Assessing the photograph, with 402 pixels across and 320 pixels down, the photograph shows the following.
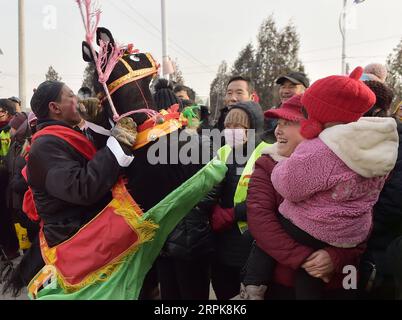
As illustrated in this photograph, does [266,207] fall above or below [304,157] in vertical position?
below

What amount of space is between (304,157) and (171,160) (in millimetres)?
700

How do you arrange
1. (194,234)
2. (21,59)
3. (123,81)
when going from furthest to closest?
(21,59) < (194,234) < (123,81)

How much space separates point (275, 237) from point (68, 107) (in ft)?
4.52

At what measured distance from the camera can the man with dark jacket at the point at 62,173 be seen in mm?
1822

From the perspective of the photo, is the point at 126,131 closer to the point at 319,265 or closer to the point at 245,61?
the point at 319,265

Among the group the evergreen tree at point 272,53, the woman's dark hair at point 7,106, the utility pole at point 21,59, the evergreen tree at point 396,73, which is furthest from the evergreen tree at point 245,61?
the woman's dark hair at point 7,106

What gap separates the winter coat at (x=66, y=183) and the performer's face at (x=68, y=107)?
0.39 m

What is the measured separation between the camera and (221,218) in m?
2.55

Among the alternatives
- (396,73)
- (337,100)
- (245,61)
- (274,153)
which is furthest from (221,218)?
(245,61)

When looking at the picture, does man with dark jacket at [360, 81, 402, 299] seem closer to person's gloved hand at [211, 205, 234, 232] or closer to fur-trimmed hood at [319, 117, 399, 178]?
fur-trimmed hood at [319, 117, 399, 178]
